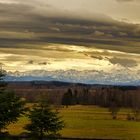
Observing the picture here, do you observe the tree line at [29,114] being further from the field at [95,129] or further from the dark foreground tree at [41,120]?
the field at [95,129]

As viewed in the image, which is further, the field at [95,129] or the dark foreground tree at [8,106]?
the field at [95,129]

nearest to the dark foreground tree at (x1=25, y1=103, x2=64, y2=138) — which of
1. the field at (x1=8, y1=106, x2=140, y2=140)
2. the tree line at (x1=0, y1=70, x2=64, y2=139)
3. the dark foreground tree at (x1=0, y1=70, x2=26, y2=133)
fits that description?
the tree line at (x1=0, y1=70, x2=64, y2=139)

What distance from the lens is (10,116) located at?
4334 cm

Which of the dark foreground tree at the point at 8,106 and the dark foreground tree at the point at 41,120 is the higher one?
the dark foreground tree at the point at 8,106

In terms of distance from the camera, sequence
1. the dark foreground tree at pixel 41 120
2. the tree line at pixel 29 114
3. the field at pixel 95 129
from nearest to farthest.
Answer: the tree line at pixel 29 114 → the dark foreground tree at pixel 41 120 → the field at pixel 95 129

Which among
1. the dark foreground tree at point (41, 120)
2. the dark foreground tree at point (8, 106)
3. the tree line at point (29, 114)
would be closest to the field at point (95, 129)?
the dark foreground tree at point (41, 120)

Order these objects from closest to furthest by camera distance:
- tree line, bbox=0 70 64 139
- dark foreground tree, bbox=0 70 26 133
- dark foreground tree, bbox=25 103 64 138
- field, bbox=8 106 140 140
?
dark foreground tree, bbox=0 70 26 133, tree line, bbox=0 70 64 139, dark foreground tree, bbox=25 103 64 138, field, bbox=8 106 140 140

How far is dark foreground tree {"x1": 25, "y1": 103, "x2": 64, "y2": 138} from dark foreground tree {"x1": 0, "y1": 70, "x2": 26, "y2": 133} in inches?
207

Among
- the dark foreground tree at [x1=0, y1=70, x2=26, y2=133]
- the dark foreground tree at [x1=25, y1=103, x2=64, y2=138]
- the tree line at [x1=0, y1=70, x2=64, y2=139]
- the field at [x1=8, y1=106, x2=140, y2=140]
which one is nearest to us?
the dark foreground tree at [x1=0, y1=70, x2=26, y2=133]

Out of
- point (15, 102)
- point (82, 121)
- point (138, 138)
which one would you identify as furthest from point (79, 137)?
point (15, 102)

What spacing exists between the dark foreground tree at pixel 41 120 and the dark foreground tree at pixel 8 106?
5256mm

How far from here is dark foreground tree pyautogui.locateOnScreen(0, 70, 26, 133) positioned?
42.1 metres

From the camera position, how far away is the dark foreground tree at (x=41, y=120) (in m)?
49.6

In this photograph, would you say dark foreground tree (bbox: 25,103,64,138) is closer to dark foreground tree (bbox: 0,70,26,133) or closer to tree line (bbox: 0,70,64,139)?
tree line (bbox: 0,70,64,139)
